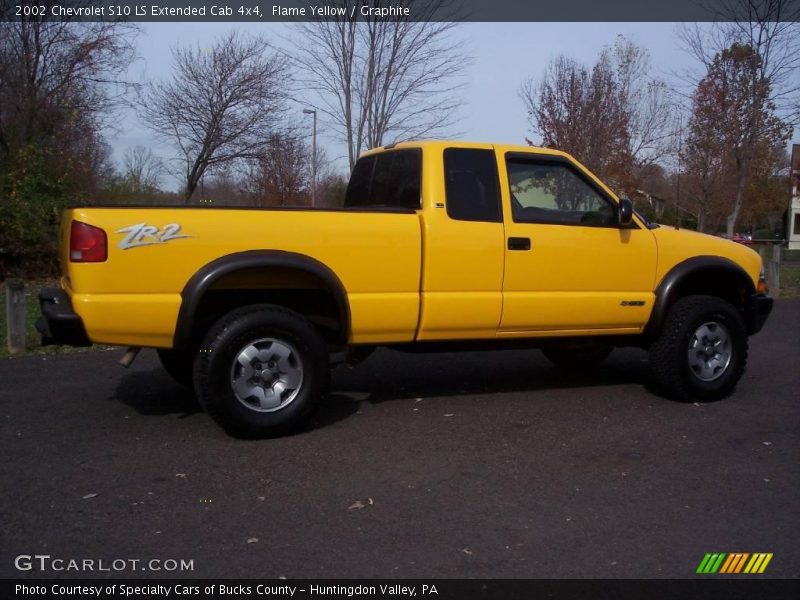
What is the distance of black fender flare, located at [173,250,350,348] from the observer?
472 cm

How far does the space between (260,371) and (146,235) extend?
1135 mm

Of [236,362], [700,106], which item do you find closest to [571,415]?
[236,362]

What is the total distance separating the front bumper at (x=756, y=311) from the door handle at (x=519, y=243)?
2.22 m

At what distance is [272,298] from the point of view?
5434 mm

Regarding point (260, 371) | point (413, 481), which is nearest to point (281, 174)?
point (260, 371)

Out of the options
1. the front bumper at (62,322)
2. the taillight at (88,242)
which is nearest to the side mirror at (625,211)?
the taillight at (88,242)

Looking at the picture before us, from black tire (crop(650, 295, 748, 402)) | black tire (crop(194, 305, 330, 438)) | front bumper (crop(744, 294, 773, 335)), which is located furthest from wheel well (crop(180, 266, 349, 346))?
front bumper (crop(744, 294, 773, 335))

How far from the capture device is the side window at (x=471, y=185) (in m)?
5.47

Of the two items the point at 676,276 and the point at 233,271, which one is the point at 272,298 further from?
the point at 676,276

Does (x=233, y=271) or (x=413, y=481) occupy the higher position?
(x=233, y=271)
